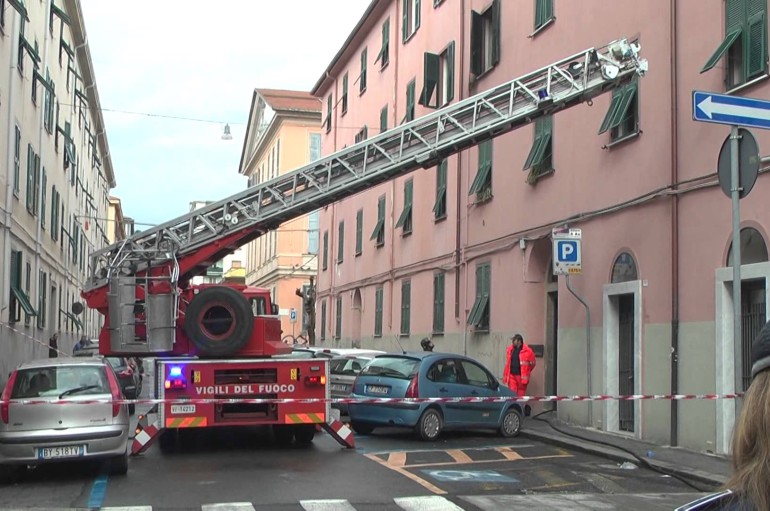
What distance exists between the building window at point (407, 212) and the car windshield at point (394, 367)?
38.7 feet

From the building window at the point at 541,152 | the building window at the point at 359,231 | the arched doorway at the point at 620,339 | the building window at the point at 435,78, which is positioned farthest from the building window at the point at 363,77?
the arched doorway at the point at 620,339

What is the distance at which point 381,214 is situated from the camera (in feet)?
100

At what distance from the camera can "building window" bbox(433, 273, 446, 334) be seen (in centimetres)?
2373

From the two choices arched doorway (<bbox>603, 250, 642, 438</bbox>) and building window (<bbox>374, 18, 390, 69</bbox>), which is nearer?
arched doorway (<bbox>603, 250, 642, 438</bbox>)

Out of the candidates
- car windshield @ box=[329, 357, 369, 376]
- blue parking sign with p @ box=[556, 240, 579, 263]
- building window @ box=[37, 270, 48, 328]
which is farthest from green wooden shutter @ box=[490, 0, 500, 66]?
building window @ box=[37, 270, 48, 328]

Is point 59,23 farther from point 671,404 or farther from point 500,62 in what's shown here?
point 671,404

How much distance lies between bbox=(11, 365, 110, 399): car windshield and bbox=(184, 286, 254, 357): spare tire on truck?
2.16m

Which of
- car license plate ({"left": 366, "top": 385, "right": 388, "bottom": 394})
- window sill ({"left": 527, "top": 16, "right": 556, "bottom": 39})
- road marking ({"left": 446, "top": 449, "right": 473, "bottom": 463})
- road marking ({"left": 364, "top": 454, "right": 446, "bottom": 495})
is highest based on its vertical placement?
window sill ({"left": 527, "top": 16, "right": 556, "bottom": 39})

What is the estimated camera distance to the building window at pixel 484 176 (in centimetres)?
2062

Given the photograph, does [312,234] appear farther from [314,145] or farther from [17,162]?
[17,162]

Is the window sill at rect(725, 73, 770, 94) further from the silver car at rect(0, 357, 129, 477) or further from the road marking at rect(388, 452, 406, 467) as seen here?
the silver car at rect(0, 357, 129, 477)

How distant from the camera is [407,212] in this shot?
2700 cm

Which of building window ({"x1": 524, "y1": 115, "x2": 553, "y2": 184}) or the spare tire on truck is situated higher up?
building window ({"x1": 524, "y1": 115, "x2": 553, "y2": 184})

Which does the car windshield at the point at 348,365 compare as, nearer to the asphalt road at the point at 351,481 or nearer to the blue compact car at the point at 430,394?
the blue compact car at the point at 430,394
